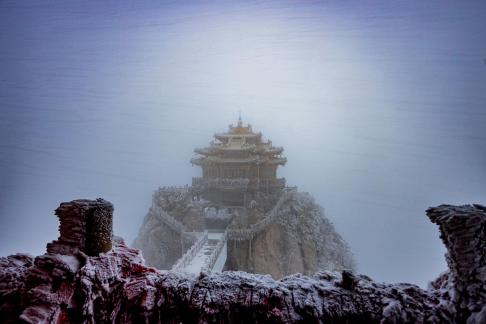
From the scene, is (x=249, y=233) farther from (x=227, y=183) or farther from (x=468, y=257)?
(x=468, y=257)

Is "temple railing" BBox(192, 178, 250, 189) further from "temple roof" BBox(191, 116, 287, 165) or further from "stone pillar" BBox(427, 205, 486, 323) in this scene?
"stone pillar" BBox(427, 205, 486, 323)

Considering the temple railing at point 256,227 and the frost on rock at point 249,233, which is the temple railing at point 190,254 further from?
the temple railing at point 256,227

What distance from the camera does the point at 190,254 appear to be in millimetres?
10227

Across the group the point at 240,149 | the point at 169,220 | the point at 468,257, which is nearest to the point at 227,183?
the point at 240,149

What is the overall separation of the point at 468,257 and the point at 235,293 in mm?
1781

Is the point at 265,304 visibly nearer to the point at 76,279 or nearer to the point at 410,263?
the point at 76,279

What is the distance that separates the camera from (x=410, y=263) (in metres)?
41.4

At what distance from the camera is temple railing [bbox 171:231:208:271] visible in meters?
9.02

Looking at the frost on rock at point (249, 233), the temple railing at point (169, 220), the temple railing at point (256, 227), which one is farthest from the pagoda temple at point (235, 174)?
the temple railing at point (169, 220)

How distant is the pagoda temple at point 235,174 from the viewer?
1636 centimetres

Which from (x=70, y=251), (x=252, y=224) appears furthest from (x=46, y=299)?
(x=252, y=224)

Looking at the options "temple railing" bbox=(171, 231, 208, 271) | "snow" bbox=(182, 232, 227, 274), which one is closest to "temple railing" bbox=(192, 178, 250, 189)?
"snow" bbox=(182, 232, 227, 274)

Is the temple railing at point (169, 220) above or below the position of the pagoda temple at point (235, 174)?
below

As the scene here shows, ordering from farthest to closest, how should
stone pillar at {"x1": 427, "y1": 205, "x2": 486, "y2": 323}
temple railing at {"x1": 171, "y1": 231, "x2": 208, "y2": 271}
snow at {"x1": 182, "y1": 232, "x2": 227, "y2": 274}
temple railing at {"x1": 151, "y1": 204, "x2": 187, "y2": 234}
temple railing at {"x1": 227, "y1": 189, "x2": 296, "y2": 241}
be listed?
temple railing at {"x1": 151, "y1": 204, "x2": 187, "y2": 234}
temple railing at {"x1": 227, "y1": 189, "x2": 296, "y2": 241}
snow at {"x1": 182, "y1": 232, "x2": 227, "y2": 274}
temple railing at {"x1": 171, "y1": 231, "x2": 208, "y2": 271}
stone pillar at {"x1": 427, "y1": 205, "x2": 486, "y2": 323}
